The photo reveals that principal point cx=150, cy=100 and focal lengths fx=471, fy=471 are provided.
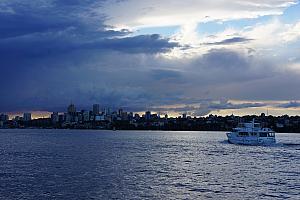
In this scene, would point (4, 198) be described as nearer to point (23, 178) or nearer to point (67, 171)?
point (23, 178)

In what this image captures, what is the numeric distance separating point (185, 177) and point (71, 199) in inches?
839

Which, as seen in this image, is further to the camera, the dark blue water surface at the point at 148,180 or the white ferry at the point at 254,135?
the white ferry at the point at 254,135

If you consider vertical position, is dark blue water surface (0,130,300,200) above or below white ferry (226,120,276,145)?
below

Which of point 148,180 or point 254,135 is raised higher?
point 254,135

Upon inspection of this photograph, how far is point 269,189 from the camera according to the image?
50188 millimetres

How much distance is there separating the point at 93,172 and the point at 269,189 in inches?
985

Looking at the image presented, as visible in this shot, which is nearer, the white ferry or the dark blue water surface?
the dark blue water surface

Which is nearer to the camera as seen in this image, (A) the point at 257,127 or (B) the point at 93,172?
(B) the point at 93,172

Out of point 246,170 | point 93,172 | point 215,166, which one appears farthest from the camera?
point 215,166

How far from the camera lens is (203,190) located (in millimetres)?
48688

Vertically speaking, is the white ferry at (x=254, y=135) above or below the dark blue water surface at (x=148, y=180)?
above

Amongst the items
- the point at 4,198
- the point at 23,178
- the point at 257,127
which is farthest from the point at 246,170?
the point at 257,127

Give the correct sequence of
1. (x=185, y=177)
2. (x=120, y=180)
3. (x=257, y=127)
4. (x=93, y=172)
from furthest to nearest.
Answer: (x=257, y=127), (x=93, y=172), (x=185, y=177), (x=120, y=180)

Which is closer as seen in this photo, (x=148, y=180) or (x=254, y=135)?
(x=148, y=180)
